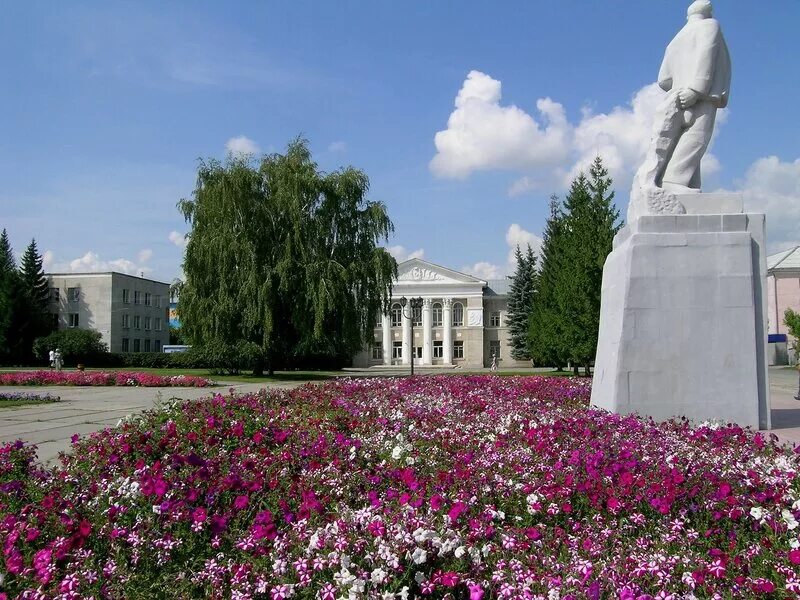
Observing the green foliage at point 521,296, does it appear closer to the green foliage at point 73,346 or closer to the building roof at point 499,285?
the building roof at point 499,285

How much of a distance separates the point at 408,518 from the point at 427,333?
224ft

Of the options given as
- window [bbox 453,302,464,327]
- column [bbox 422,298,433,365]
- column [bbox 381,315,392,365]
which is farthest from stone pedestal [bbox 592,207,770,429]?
window [bbox 453,302,464,327]

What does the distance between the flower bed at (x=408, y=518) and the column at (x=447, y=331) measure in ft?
213

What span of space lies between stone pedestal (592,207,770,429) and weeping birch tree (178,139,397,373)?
19.3 meters

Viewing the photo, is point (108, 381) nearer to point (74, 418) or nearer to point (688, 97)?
point (74, 418)

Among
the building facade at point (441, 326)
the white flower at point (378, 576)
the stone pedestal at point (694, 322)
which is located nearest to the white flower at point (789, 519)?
the white flower at point (378, 576)

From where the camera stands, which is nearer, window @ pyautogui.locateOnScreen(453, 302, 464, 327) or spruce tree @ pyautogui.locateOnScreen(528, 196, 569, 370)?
spruce tree @ pyautogui.locateOnScreen(528, 196, 569, 370)

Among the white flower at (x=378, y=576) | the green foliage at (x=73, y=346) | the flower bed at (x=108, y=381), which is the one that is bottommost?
the flower bed at (x=108, y=381)

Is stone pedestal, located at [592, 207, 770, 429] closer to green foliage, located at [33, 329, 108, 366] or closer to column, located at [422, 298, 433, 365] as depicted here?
green foliage, located at [33, 329, 108, 366]

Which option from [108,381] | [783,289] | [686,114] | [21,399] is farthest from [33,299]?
[783,289]

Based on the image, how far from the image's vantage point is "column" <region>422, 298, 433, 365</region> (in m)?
70.9

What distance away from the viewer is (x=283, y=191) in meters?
27.7

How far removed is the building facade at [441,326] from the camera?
70875 millimetres

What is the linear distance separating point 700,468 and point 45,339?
51066mm
